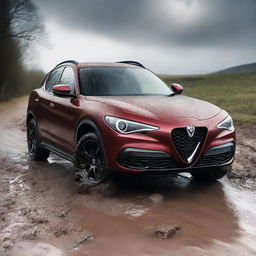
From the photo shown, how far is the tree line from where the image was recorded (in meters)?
37.1

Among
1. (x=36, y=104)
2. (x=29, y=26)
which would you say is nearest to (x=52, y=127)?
(x=36, y=104)

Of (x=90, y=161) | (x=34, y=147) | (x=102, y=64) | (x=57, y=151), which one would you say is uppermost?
(x=102, y=64)

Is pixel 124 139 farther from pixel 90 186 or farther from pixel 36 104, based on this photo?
pixel 36 104

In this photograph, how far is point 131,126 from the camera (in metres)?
5.98

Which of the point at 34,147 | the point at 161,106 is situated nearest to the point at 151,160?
the point at 161,106

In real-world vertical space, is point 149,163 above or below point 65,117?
below

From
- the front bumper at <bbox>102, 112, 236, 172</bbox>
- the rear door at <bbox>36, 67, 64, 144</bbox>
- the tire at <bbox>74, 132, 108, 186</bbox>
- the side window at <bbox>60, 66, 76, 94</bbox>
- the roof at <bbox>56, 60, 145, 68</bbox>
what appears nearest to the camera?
the front bumper at <bbox>102, 112, 236, 172</bbox>

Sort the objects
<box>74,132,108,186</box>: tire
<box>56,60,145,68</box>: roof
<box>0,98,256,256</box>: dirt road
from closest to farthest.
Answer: <box>0,98,256,256</box>: dirt road, <box>74,132,108,186</box>: tire, <box>56,60,145,68</box>: roof

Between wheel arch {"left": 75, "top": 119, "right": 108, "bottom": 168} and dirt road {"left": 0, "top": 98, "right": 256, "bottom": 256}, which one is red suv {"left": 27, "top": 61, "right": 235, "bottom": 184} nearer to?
wheel arch {"left": 75, "top": 119, "right": 108, "bottom": 168}

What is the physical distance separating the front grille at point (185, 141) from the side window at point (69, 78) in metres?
2.00

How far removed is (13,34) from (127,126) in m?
33.5

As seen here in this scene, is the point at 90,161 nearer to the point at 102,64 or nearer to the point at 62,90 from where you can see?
the point at 62,90

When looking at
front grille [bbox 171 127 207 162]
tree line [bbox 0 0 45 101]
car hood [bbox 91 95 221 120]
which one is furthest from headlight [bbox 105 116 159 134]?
tree line [bbox 0 0 45 101]

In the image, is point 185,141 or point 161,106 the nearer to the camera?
point 185,141
